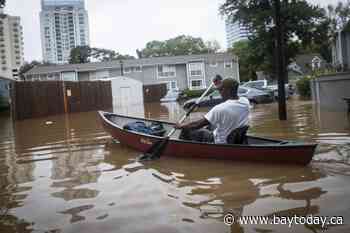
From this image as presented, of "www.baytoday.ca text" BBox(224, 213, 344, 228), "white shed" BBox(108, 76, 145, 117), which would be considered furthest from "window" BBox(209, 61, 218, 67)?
"www.baytoday.ca text" BBox(224, 213, 344, 228)

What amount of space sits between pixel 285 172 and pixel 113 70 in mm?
52189

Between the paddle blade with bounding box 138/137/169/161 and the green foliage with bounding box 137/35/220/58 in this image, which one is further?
the green foliage with bounding box 137/35/220/58

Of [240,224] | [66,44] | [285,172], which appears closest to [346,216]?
[240,224]

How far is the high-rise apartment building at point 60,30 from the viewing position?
11419 centimetres

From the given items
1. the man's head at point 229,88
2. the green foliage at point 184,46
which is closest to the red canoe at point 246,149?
the man's head at point 229,88

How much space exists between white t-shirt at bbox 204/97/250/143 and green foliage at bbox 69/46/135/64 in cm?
7693

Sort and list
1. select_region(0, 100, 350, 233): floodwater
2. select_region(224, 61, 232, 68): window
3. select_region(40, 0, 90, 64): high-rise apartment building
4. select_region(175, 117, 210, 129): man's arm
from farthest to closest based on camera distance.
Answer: select_region(40, 0, 90, 64): high-rise apartment building
select_region(224, 61, 232, 68): window
select_region(175, 117, 210, 129): man's arm
select_region(0, 100, 350, 233): floodwater

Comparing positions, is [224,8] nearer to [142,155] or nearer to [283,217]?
[142,155]

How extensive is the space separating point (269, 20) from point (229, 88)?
3092 cm

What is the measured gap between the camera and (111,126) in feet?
33.3

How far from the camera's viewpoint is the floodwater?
459 centimetres

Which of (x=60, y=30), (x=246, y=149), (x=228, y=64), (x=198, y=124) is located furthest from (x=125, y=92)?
(x=60, y=30)

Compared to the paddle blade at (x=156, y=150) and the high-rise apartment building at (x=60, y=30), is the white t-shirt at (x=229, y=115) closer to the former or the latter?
the paddle blade at (x=156, y=150)

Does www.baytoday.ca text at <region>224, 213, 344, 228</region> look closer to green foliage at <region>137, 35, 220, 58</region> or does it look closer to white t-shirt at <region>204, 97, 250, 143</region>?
white t-shirt at <region>204, 97, 250, 143</region>
